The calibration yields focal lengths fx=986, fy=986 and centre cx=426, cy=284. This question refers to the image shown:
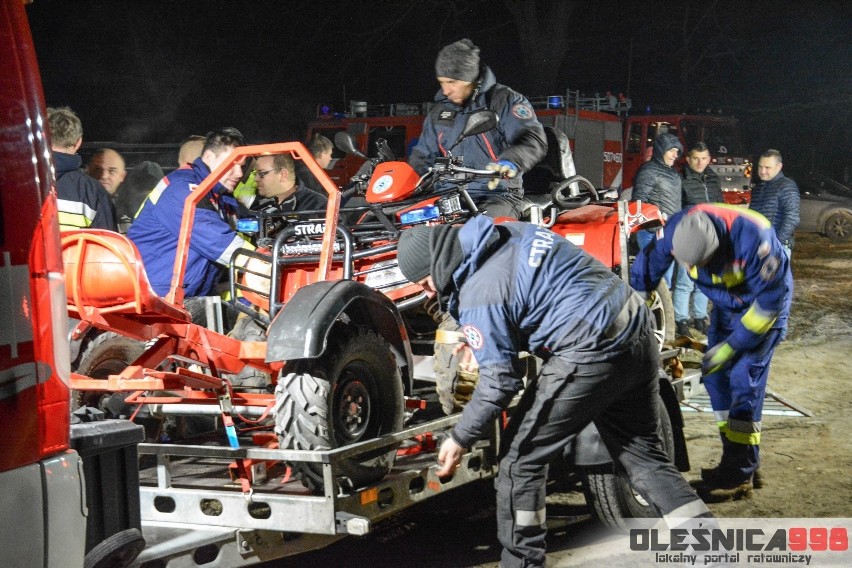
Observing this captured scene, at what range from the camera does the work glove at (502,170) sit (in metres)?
5.85

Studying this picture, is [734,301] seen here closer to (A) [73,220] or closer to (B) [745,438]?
(B) [745,438]

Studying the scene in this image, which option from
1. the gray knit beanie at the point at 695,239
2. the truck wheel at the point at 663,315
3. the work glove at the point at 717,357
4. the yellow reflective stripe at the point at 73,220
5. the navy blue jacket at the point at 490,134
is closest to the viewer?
the gray knit beanie at the point at 695,239

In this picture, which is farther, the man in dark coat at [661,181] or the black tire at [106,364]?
the man in dark coat at [661,181]

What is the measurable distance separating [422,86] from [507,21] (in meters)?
2.77

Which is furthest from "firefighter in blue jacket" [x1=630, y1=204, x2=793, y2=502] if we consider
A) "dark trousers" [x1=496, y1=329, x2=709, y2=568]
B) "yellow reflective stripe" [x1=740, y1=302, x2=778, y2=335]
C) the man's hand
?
the man's hand

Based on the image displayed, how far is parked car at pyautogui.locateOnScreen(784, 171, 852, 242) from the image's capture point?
20.2m

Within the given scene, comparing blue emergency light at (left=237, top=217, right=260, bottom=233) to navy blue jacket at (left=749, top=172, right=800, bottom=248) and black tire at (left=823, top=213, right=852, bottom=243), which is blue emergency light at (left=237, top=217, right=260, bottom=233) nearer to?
navy blue jacket at (left=749, top=172, right=800, bottom=248)

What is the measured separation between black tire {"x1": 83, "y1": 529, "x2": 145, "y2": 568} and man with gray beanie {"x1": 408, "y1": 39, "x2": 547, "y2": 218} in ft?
11.1

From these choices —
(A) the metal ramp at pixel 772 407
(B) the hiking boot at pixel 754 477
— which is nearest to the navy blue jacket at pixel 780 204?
(A) the metal ramp at pixel 772 407

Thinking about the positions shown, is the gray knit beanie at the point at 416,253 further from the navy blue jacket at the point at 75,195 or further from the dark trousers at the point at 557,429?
the navy blue jacket at the point at 75,195

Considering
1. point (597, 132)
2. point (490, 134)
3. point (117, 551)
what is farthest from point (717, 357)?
point (597, 132)

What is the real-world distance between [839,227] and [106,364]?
18.3 metres

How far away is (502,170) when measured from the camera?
19.2ft

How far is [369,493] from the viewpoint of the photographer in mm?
4270
